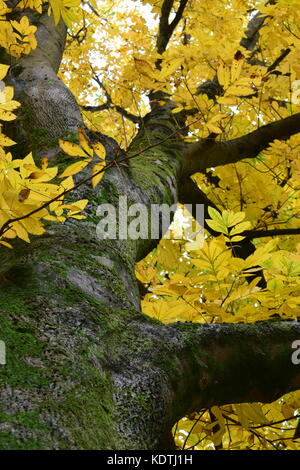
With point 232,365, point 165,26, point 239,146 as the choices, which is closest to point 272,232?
point 239,146

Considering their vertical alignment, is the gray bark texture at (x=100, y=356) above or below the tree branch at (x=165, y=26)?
below

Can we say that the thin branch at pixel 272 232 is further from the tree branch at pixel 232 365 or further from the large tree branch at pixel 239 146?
the tree branch at pixel 232 365

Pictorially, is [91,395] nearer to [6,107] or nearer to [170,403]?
[170,403]

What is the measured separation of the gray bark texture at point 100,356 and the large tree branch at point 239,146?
141cm

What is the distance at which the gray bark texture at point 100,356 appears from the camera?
78 centimetres

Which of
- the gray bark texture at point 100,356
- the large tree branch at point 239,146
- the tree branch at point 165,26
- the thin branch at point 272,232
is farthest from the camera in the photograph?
the tree branch at point 165,26

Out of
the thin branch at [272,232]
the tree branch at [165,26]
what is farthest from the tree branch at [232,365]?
the tree branch at [165,26]

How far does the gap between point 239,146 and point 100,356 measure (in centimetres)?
221

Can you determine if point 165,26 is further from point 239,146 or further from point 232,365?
point 232,365

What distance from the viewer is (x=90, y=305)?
1.12 metres

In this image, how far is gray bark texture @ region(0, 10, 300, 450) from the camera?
2.56 ft

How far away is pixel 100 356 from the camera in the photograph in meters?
0.97

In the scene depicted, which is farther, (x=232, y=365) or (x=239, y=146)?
(x=239, y=146)

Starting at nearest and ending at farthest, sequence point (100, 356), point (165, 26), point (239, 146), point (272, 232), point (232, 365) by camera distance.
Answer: point (100, 356) < point (232, 365) < point (272, 232) < point (239, 146) < point (165, 26)
